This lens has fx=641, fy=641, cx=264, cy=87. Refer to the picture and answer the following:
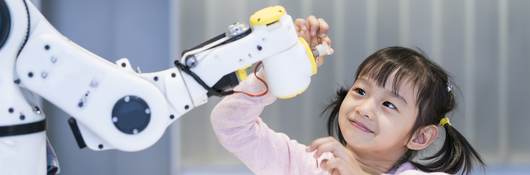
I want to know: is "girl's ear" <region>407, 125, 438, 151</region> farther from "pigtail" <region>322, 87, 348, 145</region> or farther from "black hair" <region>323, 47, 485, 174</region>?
"pigtail" <region>322, 87, 348, 145</region>

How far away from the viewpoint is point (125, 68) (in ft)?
3.01

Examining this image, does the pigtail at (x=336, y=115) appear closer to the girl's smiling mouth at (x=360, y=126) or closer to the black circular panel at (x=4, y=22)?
the girl's smiling mouth at (x=360, y=126)

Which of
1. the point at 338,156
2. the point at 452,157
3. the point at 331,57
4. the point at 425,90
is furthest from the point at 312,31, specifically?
the point at 331,57

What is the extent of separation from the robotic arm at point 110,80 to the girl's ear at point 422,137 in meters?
0.52

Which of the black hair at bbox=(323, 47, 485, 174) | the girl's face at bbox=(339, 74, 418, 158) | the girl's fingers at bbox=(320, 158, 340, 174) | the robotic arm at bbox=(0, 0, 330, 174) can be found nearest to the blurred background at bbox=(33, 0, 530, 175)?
the black hair at bbox=(323, 47, 485, 174)

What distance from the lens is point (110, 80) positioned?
890mm

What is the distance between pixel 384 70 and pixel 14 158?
2.53 ft

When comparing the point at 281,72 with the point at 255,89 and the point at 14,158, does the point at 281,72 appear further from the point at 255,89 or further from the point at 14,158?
the point at 14,158

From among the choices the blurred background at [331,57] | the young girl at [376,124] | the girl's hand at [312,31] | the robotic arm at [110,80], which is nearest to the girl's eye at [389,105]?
the young girl at [376,124]

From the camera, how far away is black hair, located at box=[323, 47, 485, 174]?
1.35m

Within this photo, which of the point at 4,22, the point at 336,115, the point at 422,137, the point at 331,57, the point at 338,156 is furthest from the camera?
the point at 331,57

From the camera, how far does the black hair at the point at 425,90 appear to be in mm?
1354

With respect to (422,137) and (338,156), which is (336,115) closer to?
(422,137)

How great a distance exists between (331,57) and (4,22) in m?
1.35
